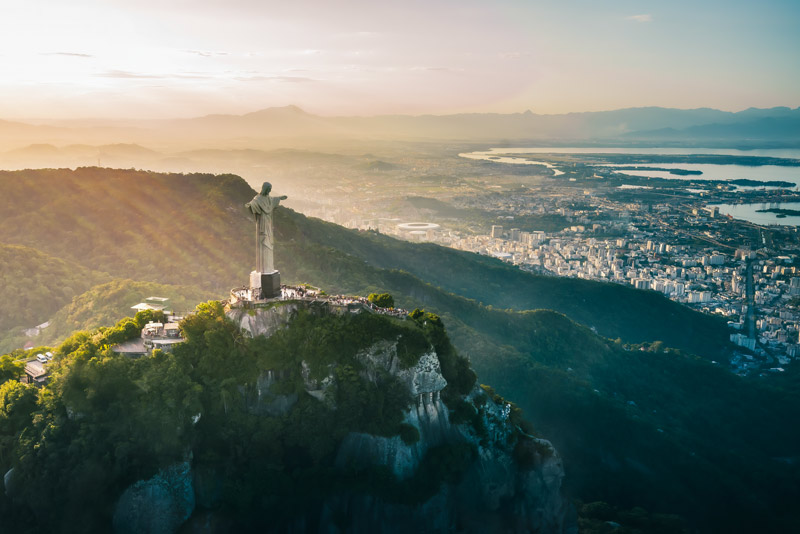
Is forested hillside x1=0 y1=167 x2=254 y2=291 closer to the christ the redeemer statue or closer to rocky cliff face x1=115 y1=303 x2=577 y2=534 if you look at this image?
the christ the redeemer statue

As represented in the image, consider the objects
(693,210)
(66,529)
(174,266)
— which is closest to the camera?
(66,529)

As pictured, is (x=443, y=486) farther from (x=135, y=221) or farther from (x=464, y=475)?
(x=135, y=221)

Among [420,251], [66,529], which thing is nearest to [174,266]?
[420,251]

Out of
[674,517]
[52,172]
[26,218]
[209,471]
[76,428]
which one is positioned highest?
[52,172]

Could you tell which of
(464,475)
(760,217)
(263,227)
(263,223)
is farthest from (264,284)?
(760,217)

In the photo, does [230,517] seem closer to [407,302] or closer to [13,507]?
[13,507]

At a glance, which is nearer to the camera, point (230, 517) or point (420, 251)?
point (230, 517)
